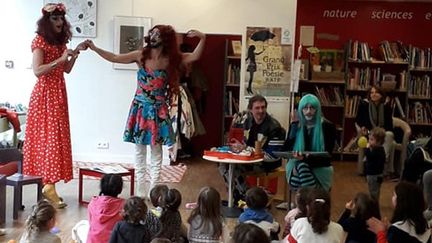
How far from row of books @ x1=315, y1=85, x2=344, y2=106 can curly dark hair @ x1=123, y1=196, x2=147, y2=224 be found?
6.05 metres

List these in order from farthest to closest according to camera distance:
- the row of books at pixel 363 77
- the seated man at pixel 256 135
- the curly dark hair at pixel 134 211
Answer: the row of books at pixel 363 77 < the seated man at pixel 256 135 < the curly dark hair at pixel 134 211

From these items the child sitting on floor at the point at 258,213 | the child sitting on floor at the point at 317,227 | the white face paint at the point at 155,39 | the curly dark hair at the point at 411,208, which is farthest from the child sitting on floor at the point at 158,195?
the white face paint at the point at 155,39

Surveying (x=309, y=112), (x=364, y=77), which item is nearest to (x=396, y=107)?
(x=364, y=77)

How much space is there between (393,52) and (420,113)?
1.01 metres

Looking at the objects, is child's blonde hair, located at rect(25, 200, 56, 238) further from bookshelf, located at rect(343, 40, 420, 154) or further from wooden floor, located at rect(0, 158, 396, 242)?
bookshelf, located at rect(343, 40, 420, 154)

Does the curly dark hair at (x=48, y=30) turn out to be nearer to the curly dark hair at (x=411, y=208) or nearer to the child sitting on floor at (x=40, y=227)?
the child sitting on floor at (x=40, y=227)

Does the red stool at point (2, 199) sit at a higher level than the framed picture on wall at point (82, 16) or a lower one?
lower

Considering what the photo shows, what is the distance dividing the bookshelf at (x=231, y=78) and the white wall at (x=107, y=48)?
86cm

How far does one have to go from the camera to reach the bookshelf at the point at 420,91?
28.3 feet

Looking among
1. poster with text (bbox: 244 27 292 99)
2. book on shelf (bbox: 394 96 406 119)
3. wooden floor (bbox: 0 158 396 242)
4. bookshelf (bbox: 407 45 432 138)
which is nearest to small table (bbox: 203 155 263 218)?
wooden floor (bbox: 0 158 396 242)

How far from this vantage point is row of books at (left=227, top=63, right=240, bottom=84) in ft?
27.2

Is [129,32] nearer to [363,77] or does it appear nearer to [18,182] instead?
[18,182]

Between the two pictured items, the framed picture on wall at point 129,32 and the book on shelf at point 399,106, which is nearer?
the framed picture on wall at point 129,32

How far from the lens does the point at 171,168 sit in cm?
734
